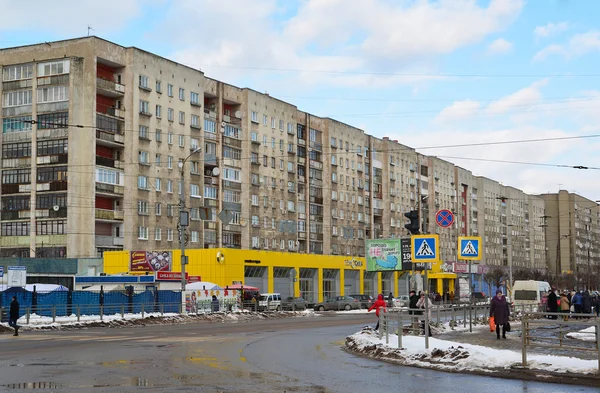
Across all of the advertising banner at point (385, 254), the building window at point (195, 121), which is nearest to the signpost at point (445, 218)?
the advertising banner at point (385, 254)

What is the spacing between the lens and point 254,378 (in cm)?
1448

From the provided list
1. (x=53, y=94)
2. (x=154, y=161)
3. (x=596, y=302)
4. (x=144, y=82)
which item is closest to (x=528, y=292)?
(x=596, y=302)

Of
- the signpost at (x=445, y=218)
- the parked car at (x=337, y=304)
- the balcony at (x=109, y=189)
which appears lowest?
the parked car at (x=337, y=304)

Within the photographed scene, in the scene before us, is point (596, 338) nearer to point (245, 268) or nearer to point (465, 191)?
point (245, 268)

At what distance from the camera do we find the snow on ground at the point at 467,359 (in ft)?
48.5

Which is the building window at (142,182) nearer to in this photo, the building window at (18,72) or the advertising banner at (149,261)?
the advertising banner at (149,261)

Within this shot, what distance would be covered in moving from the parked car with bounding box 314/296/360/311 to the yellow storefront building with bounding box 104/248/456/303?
2991 mm

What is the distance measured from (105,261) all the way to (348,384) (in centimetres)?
5623

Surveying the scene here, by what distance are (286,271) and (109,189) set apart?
20178 millimetres

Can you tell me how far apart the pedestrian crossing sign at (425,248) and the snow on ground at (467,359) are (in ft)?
7.19

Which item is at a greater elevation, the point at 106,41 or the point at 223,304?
the point at 106,41

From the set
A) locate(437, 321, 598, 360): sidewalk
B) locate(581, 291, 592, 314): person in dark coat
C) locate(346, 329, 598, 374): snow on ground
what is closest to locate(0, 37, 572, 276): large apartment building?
locate(581, 291, 592, 314): person in dark coat

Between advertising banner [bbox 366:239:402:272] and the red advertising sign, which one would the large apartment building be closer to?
advertising banner [bbox 366:239:402:272]

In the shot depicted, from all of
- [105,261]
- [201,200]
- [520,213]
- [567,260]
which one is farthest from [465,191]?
[105,261]
